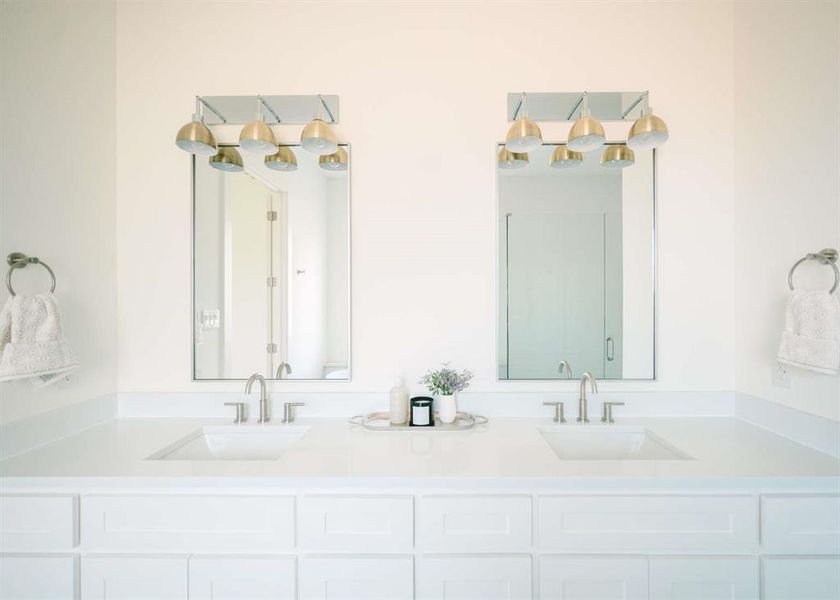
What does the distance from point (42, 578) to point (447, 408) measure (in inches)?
51.3

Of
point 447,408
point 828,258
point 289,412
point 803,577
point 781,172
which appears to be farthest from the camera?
point 289,412

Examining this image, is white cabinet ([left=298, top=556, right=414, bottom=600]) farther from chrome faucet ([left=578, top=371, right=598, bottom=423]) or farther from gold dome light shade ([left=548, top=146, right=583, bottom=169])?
gold dome light shade ([left=548, top=146, right=583, bottom=169])

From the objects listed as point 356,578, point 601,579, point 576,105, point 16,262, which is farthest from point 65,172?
point 601,579

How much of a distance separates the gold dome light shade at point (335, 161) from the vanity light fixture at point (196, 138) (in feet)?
1.36

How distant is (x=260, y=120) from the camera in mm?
1734

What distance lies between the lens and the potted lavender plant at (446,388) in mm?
1731

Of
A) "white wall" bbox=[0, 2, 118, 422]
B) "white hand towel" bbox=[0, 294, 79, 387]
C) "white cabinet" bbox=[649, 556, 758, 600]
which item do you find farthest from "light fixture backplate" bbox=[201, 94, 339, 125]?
"white cabinet" bbox=[649, 556, 758, 600]

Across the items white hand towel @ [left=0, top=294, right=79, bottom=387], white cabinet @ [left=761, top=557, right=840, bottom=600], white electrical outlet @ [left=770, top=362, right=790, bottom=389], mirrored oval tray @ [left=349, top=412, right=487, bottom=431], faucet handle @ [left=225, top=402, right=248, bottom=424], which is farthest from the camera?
faucet handle @ [left=225, top=402, right=248, bottom=424]

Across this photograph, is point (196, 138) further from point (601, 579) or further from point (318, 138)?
point (601, 579)

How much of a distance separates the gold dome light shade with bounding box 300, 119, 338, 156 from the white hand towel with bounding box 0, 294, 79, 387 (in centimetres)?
100

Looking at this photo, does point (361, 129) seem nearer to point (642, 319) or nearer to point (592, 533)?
point (642, 319)

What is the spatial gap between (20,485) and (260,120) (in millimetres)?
1389

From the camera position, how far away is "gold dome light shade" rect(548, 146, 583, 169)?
1837 mm

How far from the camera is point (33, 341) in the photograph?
1.43 metres
